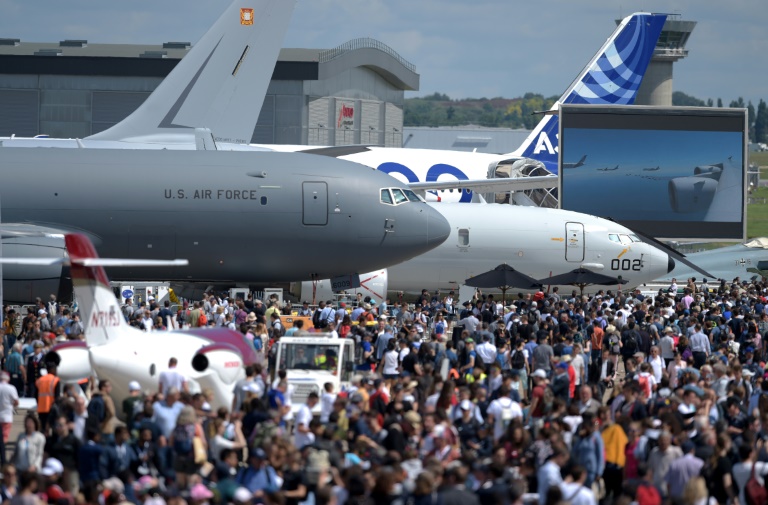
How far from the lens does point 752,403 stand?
1650 cm

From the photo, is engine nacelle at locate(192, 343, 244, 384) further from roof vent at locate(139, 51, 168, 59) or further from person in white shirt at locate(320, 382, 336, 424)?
roof vent at locate(139, 51, 168, 59)

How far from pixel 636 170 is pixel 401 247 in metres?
17.5

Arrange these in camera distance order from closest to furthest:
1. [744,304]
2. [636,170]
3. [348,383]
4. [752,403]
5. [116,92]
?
[752,403]
[348,383]
[744,304]
[636,170]
[116,92]

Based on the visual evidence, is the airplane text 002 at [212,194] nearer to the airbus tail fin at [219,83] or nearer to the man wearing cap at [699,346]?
the airbus tail fin at [219,83]

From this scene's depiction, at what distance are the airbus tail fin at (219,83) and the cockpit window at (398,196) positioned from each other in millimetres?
8294

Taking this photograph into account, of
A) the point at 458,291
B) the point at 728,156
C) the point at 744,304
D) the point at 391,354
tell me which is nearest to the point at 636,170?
the point at 728,156

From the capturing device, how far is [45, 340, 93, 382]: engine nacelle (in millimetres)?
16688

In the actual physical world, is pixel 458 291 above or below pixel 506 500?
above

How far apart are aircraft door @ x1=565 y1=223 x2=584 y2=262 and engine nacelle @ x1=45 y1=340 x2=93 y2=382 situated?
2150 centimetres

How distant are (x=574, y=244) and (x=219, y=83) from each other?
37.2 ft

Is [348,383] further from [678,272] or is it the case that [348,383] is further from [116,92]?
[116,92]

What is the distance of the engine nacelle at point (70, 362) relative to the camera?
16.7m

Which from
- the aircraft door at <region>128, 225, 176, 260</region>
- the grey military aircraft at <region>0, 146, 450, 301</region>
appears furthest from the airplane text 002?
the aircraft door at <region>128, 225, 176, 260</region>

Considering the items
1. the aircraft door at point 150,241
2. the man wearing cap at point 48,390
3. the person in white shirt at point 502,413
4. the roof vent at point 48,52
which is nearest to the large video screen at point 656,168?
the aircraft door at point 150,241
